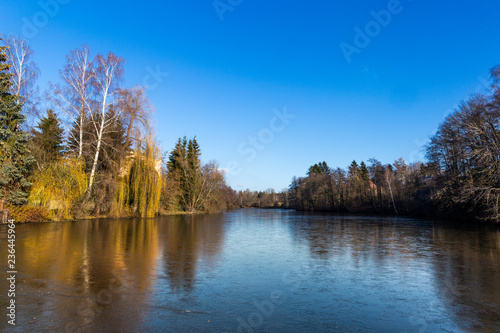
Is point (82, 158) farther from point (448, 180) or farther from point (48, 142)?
point (448, 180)

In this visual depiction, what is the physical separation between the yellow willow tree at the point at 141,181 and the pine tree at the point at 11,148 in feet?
26.7

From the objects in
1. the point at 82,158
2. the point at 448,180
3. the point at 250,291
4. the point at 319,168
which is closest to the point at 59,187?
the point at 82,158

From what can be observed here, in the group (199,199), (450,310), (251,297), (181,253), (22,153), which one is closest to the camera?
(450,310)

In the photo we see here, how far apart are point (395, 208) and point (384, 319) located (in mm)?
50831

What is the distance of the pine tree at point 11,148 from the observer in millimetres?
17750

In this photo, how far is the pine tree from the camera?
58.2 ft

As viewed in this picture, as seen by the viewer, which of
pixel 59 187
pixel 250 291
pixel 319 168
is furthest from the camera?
pixel 319 168

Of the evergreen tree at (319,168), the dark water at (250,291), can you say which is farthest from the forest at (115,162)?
the evergreen tree at (319,168)

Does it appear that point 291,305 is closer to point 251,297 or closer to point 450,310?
point 251,297

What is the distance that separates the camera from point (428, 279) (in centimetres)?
670

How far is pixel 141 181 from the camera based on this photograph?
88.8 feet

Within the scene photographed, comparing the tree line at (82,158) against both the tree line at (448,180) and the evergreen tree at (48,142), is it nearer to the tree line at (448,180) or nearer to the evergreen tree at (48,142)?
the evergreen tree at (48,142)

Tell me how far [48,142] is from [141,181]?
33.8ft

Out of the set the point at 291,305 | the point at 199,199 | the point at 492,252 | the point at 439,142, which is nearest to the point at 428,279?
the point at 291,305
